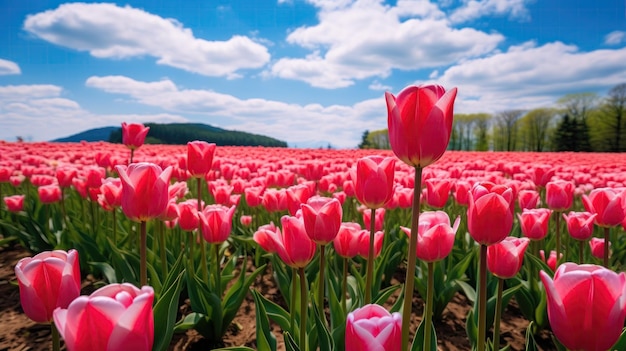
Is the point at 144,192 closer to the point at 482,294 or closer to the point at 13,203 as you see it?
the point at 482,294

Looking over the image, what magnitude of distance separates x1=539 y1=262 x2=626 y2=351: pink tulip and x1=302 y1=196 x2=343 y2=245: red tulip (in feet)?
2.76

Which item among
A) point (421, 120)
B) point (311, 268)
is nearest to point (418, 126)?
point (421, 120)

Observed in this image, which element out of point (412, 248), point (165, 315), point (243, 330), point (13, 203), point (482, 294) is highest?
point (412, 248)

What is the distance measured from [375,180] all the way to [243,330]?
75.4 inches

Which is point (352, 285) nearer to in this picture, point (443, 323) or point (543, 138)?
point (443, 323)

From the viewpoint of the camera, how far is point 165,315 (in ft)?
5.76

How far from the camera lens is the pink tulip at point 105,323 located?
0.89m

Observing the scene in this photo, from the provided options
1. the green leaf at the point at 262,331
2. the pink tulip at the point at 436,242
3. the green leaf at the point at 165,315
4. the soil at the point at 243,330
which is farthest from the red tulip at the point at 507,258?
the green leaf at the point at 165,315

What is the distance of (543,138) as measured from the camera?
73562mm

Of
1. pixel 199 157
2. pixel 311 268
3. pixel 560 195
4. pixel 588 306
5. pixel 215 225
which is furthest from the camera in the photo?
pixel 311 268

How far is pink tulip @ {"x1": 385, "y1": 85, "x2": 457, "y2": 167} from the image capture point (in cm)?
120

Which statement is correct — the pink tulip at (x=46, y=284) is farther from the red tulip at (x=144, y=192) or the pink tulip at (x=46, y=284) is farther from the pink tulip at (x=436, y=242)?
the pink tulip at (x=436, y=242)

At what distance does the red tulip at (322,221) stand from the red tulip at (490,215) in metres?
0.57

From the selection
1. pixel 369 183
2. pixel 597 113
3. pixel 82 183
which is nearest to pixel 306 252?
pixel 369 183
